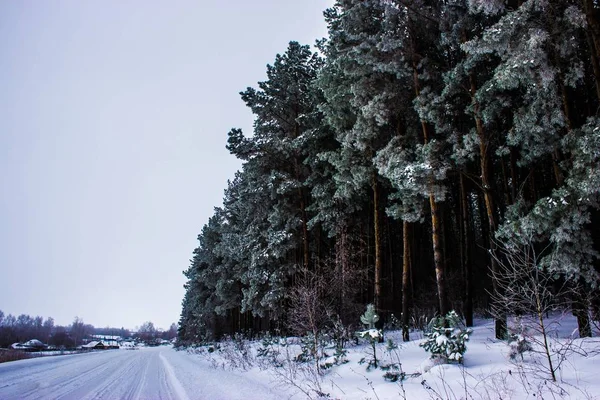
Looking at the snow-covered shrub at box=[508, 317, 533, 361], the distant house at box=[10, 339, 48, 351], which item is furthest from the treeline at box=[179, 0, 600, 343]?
the distant house at box=[10, 339, 48, 351]

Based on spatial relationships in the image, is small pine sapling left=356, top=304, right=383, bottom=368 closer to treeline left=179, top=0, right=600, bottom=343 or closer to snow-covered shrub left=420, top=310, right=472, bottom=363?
snow-covered shrub left=420, top=310, right=472, bottom=363

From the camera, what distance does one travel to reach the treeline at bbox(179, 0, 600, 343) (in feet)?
28.8

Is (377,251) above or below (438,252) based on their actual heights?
above

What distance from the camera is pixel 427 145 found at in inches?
478

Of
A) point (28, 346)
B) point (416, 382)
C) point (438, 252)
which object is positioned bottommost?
point (28, 346)

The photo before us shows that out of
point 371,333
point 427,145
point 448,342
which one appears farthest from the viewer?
point 427,145

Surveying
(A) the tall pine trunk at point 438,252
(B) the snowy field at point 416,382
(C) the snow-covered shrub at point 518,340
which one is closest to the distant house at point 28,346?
(B) the snowy field at point 416,382

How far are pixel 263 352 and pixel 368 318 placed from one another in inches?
274

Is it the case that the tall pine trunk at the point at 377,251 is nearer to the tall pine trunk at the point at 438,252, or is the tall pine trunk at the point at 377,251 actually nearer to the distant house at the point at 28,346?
the tall pine trunk at the point at 438,252

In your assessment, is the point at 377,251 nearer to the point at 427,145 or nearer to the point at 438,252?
the point at 438,252

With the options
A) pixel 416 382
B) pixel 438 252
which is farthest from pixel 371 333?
pixel 438 252

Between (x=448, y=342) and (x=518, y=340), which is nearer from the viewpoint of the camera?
(x=518, y=340)

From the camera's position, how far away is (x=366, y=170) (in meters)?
15.7

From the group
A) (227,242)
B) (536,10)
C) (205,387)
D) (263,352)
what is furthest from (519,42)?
(227,242)
